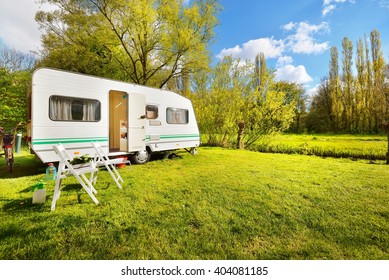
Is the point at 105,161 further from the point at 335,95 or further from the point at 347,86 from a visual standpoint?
the point at 335,95

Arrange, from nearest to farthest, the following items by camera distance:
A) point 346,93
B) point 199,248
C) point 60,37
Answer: point 199,248, point 60,37, point 346,93

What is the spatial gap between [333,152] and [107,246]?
36.7 ft

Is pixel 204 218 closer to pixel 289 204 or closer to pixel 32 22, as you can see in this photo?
pixel 289 204

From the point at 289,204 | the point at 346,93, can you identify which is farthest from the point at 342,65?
the point at 289,204

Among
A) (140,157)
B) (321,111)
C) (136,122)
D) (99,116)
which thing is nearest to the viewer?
(99,116)

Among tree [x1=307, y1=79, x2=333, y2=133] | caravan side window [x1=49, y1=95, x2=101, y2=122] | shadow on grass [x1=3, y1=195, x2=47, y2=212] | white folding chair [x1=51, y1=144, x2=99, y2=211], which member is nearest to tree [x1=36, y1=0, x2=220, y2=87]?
caravan side window [x1=49, y1=95, x2=101, y2=122]

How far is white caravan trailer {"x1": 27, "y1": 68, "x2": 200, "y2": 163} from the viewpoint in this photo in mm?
4277

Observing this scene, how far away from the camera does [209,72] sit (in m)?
11.5

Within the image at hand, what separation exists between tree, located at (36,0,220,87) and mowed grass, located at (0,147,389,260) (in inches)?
332

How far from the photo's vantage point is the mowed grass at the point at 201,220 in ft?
6.39

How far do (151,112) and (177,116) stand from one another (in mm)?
1192

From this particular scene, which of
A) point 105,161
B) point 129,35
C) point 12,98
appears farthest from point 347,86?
point 12,98

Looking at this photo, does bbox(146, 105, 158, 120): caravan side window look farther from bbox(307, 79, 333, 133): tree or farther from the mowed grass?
bbox(307, 79, 333, 133): tree

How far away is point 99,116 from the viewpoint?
5156mm
